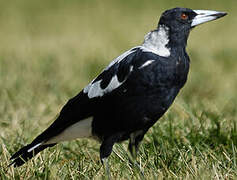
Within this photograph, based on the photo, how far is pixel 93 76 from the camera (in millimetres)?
5402

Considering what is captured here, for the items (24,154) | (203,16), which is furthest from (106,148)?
(203,16)

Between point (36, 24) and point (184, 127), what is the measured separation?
6167 mm

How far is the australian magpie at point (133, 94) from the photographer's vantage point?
8.86 ft

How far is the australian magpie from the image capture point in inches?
106

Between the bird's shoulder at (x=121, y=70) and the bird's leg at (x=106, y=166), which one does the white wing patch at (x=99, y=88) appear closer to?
the bird's shoulder at (x=121, y=70)

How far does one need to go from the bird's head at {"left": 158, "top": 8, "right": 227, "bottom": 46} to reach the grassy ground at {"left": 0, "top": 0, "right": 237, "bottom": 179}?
622mm

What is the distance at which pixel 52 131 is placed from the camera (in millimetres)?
3078

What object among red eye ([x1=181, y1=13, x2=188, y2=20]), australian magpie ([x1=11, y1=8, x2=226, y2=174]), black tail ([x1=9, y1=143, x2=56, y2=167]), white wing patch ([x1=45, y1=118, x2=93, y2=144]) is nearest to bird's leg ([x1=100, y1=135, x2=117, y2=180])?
australian magpie ([x1=11, y1=8, x2=226, y2=174])

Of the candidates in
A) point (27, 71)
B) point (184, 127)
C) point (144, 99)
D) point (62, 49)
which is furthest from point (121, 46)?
point (144, 99)

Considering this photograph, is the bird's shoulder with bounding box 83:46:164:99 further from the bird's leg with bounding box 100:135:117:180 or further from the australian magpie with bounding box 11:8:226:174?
the bird's leg with bounding box 100:135:117:180

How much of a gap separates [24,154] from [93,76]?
252 cm

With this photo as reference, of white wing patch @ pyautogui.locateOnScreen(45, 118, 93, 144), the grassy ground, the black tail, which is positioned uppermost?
the black tail

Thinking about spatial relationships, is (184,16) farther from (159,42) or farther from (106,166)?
(106,166)

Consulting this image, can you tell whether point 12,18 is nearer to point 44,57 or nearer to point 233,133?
point 44,57
